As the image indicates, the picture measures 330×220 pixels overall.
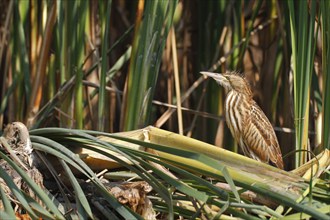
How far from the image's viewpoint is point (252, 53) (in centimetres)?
558

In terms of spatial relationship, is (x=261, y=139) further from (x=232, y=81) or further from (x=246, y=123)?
(x=232, y=81)

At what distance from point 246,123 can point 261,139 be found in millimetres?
140

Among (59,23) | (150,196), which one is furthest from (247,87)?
(150,196)

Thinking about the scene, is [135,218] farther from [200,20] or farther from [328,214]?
[200,20]

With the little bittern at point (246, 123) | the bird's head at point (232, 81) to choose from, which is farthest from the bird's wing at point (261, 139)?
the bird's head at point (232, 81)

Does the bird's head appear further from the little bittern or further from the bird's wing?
the bird's wing

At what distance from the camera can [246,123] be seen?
4.79m

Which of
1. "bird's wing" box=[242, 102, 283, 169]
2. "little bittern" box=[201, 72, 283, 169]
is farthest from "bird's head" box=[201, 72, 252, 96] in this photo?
"bird's wing" box=[242, 102, 283, 169]

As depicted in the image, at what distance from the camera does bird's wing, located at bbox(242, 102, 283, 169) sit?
4691 millimetres

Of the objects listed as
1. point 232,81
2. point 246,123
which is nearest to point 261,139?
point 246,123

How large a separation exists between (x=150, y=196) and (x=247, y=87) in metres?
1.81

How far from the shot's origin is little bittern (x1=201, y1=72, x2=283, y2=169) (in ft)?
15.5

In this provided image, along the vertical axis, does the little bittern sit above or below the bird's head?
below

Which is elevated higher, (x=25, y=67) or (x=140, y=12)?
(x=140, y=12)
